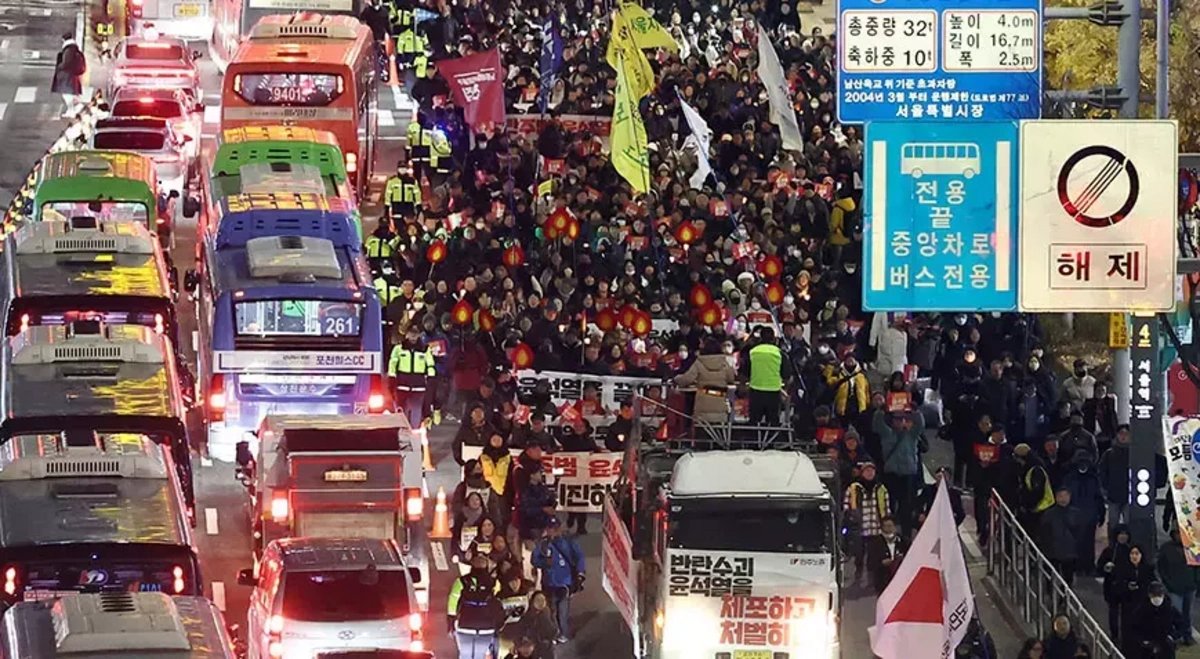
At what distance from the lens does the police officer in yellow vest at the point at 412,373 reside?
37000mm

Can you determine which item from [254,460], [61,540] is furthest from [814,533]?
[254,460]

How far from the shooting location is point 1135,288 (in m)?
24.0

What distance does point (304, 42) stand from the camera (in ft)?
165

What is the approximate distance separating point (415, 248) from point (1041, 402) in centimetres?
951

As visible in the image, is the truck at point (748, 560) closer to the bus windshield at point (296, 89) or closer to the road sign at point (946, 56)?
the road sign at point (946, 56)

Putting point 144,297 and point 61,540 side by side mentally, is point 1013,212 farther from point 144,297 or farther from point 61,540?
point 144,297

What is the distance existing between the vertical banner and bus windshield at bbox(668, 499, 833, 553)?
297cm

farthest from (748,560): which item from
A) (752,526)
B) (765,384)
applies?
(765,384)

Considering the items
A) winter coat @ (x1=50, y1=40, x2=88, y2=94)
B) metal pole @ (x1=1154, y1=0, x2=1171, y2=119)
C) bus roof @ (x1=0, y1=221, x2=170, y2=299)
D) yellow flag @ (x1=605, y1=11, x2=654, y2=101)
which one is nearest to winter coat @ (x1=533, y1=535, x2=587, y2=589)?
metal pole @ (x1=1154, y1=0, x2=1171, y2=119)

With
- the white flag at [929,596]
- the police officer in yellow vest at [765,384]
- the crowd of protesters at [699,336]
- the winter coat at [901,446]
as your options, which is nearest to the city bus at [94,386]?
the crowd of protesters at [699,336]

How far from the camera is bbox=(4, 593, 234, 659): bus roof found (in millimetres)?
22375

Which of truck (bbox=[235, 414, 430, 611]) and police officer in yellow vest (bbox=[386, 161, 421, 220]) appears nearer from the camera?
truck (bbox=[235, 414, 430, 611])

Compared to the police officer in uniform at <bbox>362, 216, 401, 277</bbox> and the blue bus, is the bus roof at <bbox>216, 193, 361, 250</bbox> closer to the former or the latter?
the blue bus

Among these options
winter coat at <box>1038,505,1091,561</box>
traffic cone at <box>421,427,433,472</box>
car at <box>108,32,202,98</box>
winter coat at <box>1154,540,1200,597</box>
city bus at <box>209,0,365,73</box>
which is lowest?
winter coat at <box>1154,540,1200,597</box>
